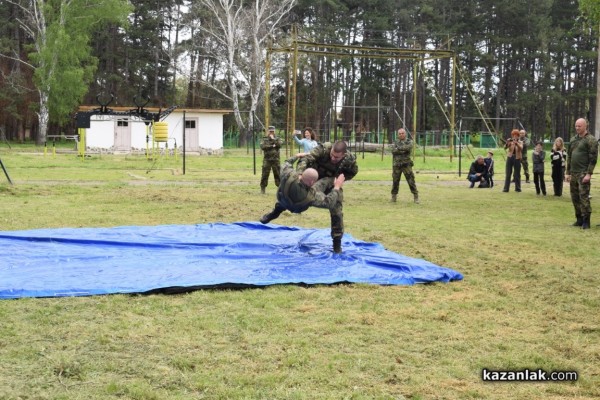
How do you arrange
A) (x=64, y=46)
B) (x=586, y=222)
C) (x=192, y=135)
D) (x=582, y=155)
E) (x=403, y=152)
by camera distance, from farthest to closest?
(x=192, y=135) → (x=64, y=46) → (x=403, y=152) → (x=586, y=222) → (x=582, y=155)

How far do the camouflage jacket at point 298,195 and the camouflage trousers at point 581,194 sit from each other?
17.0 ft

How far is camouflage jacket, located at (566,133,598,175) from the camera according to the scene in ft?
37.9

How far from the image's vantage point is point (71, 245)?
8.92 m

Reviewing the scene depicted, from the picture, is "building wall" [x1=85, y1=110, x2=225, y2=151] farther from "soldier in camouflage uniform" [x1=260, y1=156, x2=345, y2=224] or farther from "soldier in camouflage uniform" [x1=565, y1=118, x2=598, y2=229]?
"soldier in camouflage uniform" [x1=260, y1=156, x2=345, y2=224]

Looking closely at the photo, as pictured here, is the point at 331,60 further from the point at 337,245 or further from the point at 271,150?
the point at 337,245

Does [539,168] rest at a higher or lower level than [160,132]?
lower

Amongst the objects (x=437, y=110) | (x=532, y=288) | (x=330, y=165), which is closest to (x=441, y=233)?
(x=330, y=165)

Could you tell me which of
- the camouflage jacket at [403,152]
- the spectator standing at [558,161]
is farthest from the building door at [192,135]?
the camouflage jacket at [403,152]

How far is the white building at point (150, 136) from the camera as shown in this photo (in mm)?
44531

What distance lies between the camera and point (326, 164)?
9.34 meters

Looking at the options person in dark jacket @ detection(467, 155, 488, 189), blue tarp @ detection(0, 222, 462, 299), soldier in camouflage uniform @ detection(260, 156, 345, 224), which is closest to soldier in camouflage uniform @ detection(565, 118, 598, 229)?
blue tarp @ detection(0, 222, 462, 299)

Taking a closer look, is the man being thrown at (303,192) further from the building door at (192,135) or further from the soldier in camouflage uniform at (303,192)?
the building door at (192,135)

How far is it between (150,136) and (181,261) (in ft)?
120

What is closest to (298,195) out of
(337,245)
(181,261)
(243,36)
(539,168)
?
(337,245)
